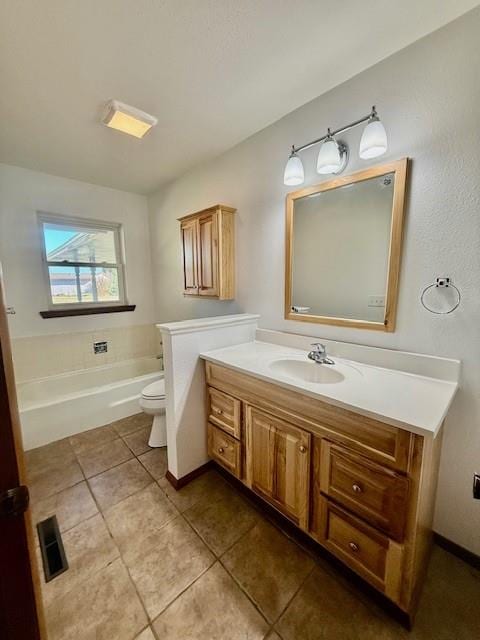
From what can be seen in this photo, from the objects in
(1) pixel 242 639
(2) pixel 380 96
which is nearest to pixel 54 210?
(2) pixel 380 96

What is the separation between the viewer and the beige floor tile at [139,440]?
2.10 metres

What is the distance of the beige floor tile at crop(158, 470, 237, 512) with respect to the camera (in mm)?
1615

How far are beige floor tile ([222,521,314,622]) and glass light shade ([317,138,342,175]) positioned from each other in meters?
2.00

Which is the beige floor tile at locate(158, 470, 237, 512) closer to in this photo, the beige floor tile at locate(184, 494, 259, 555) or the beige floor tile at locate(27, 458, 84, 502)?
the beige floor tile at locate(184, 494, 259, 555)

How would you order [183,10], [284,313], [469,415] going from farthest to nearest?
[284,313] → [469,415] → [183,10]

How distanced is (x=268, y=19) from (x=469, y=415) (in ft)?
6.45

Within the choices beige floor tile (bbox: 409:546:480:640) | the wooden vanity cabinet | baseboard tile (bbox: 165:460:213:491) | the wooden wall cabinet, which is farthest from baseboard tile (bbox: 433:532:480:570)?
the wooden wall cabinet

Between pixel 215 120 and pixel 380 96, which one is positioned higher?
pixel 215 120

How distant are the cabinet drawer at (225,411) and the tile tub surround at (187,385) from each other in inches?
3.6

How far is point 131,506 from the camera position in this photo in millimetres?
1582

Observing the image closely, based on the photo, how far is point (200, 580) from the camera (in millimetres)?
1187

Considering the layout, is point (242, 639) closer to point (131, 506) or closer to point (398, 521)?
point (398, 521)

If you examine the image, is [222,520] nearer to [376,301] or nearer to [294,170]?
[376,301]

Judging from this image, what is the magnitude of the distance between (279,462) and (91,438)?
1.77 meters
